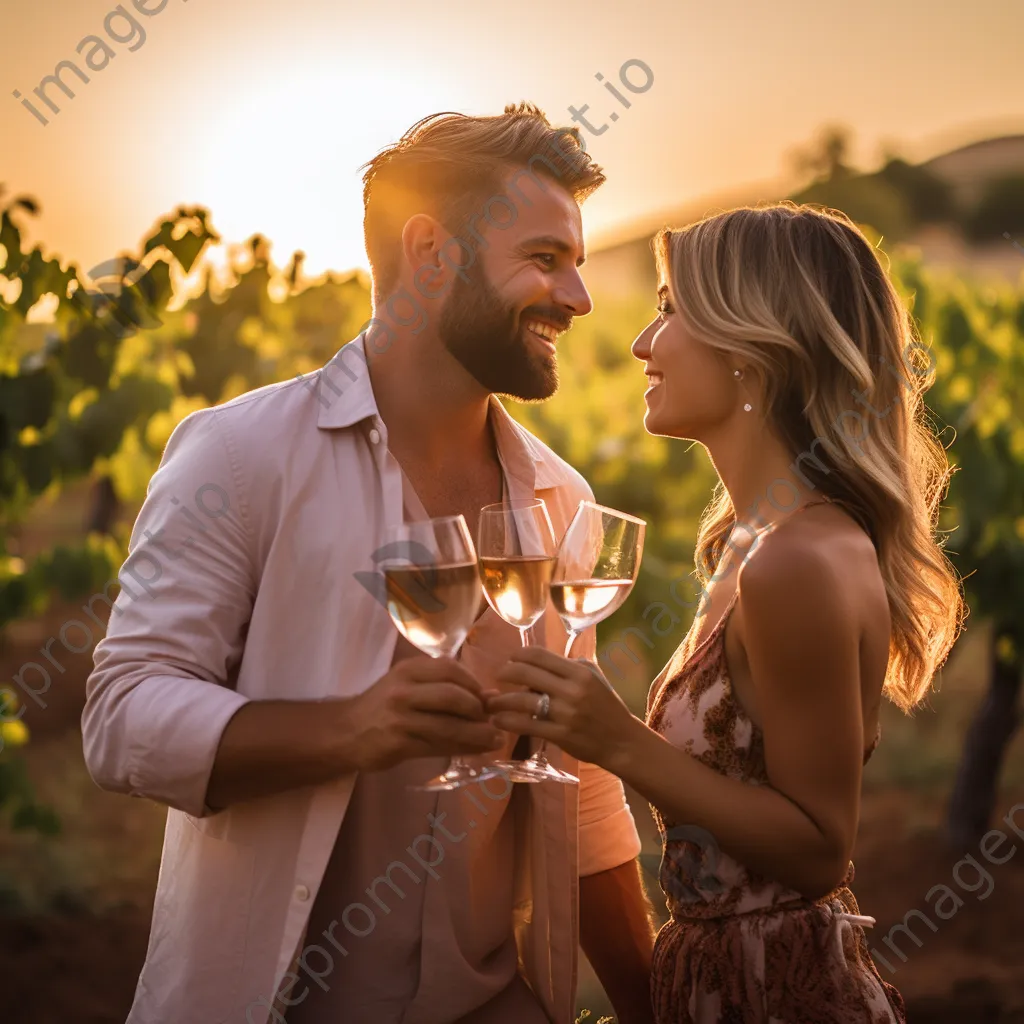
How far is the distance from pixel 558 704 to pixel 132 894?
5.90 metres

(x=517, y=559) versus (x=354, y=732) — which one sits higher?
(x=517, y=559)

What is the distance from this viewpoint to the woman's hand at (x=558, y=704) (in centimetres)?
191

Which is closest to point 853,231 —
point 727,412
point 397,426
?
point 727,412

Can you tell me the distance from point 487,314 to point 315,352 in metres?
3.07

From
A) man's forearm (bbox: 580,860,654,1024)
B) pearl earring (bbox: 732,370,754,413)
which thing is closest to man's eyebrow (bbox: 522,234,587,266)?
pearl earring (bbox: 732,370,754,413)

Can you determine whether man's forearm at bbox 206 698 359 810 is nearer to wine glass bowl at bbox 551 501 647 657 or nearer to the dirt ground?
wine glass bowl at bbox 551 501 647 657

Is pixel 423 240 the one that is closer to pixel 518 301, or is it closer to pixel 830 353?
pixel 518 301

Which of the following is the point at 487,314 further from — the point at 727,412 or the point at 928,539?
the point at 928,539

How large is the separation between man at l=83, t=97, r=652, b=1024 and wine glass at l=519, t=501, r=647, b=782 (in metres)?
0.27

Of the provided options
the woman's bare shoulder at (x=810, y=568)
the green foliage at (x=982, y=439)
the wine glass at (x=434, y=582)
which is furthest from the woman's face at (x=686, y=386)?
the green foliage at (x=982, y=439)

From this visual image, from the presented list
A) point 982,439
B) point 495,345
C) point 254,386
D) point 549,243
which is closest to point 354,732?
point 495,345

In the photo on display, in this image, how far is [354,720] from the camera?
6.75 feet

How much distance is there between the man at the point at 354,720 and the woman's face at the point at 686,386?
458 mm

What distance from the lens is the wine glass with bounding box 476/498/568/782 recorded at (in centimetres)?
209
